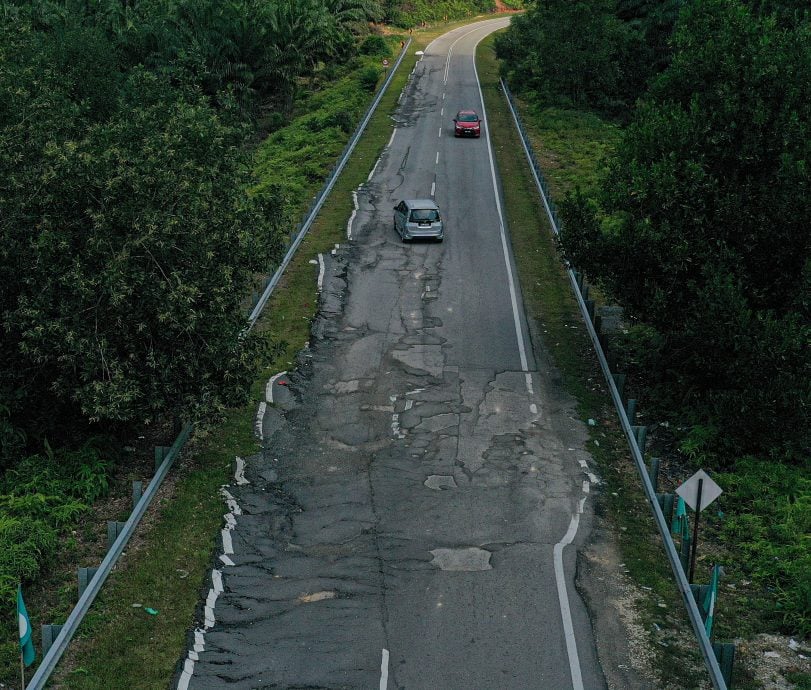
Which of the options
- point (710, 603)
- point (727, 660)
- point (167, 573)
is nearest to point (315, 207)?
point (167, 573)

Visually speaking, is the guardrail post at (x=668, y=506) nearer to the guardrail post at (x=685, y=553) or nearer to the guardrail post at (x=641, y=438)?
the guardrail post at (x=685, y=553)

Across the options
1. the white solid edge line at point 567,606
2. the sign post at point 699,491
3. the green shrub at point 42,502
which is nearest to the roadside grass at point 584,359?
the white solid edge line at point 567,606

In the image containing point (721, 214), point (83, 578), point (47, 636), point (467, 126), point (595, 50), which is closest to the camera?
point (47, 636)

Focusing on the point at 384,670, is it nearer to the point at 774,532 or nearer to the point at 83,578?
the point at 83,578

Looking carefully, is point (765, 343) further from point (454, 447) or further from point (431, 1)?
point (431, 1)

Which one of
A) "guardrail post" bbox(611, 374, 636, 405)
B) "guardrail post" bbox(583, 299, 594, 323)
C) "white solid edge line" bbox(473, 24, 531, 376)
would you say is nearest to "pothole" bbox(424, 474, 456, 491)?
"guardrail post" bbox(611, 374, 636, 405)

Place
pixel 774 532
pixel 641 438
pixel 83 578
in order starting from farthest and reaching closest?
pixel 641 438 < pixel 774 532 < pixel 83 578

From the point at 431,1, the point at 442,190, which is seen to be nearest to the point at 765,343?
the point at 442,190
